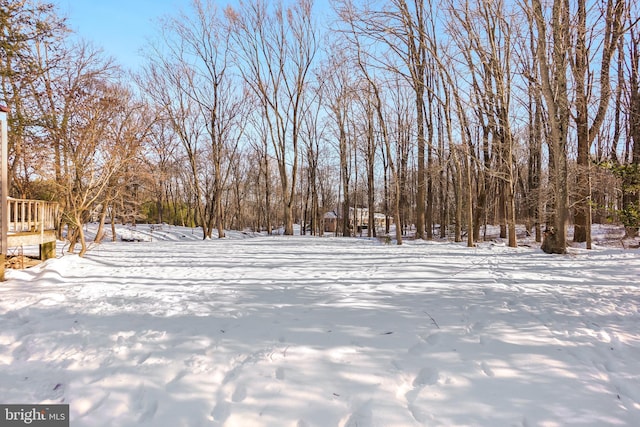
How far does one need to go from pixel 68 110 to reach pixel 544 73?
1472 cm

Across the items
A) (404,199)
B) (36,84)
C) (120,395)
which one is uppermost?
(36,84)

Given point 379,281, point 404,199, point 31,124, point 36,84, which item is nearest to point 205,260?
point 379,281

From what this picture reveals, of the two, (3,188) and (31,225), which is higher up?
(3,188)

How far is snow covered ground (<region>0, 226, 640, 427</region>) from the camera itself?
6.54ft

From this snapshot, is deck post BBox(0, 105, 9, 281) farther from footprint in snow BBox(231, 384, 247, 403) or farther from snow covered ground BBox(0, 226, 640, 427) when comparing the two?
footprint in snow BBox(231, 384, 247, 403)

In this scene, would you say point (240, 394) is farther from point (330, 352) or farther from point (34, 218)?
point (34, 218)

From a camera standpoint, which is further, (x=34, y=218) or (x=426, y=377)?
(x=34, y=218)

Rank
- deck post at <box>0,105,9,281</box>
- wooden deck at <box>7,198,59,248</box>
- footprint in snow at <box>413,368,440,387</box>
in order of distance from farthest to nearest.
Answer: wooden deck at <box>7,198,59,248</box> → deck post at <box>0,105,9,281</box> → footprint in snow at <box>413,368,440,387</box>

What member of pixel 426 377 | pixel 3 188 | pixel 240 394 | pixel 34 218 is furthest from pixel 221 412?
pixel 34 218

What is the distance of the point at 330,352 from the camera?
271cm

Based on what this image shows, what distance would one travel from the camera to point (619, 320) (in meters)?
3.38

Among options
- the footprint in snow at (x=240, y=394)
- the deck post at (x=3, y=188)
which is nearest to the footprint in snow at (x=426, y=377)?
the footprint in snow at (x=240, y=394)

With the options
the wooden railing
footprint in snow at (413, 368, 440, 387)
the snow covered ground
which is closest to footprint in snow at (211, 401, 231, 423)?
the snow covered ground

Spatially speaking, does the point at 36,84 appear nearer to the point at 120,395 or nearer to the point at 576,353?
the point at 120,395
